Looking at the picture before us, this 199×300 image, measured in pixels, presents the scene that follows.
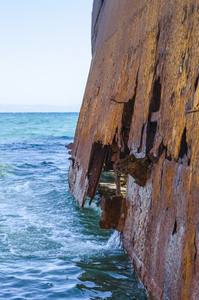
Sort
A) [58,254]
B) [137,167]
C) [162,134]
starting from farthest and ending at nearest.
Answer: [58,254] → [137,167] → [162,134]

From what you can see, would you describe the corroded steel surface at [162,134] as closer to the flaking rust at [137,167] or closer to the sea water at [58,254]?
the flaking rust at [137,167]

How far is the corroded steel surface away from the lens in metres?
1.75

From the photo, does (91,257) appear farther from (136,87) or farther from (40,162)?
(40,162)

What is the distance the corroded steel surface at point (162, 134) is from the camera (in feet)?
5.74

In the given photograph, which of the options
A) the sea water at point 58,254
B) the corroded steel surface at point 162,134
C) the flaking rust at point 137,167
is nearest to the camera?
the corroded steel surface at point 162,134

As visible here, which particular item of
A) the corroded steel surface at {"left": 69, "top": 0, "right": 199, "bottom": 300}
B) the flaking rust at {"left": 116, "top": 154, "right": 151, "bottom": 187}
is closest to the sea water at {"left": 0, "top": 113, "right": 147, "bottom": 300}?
the corroded steel surface at {"left": 69, "top": 0, "right": 199, "bottom": 300}

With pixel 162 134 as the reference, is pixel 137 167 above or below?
below

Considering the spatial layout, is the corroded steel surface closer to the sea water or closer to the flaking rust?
the flaking rust

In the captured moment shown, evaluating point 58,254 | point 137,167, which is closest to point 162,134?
point 137,167

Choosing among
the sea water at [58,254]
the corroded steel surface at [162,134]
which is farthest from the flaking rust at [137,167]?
the sea water at [58,254]

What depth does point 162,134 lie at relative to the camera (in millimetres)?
2182

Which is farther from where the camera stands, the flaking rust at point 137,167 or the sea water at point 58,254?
the sea water at point 58,254

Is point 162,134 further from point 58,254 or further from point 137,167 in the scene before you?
point 58,254

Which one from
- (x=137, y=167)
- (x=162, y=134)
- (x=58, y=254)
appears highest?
(x=162, y=134)
